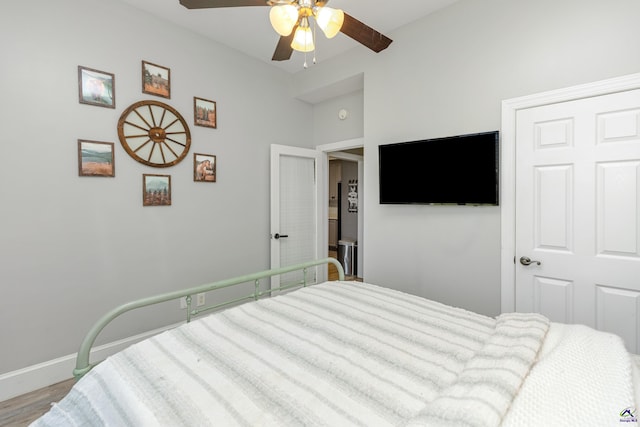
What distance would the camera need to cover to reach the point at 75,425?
81 centimetres

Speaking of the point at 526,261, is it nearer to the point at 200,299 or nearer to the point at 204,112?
the point at 200,299

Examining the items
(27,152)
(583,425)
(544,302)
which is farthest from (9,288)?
(544,302)

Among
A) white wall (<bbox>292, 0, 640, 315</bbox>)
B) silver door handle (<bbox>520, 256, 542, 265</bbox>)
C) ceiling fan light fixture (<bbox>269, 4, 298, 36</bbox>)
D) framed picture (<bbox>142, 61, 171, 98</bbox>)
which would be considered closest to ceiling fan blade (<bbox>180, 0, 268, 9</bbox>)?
ceiling fan light fixture (<bbox>269, 4, 298, 36</bbox>)

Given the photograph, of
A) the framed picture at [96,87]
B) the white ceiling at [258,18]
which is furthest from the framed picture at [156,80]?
the white ceiling at [258,18]

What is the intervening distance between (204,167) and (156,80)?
85 centimetres

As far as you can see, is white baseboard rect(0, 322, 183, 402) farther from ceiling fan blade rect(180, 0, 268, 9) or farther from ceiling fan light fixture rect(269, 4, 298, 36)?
ceiling fan light fixture rect(269, 4, 298, 36)

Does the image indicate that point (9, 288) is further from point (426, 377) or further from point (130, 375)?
point (426, 377)

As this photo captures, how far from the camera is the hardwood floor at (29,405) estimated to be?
69.5 inches

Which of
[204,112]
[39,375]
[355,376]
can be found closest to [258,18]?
[204,112]

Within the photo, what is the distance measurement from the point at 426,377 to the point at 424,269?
5.77ft

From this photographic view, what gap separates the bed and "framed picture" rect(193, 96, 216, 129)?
2.14 metres

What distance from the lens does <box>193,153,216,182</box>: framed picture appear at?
9.30 feet

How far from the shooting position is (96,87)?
2.26 meters

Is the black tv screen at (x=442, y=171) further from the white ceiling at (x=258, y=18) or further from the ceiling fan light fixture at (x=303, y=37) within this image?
the ceiling fan light fixture at (x=303, y=37)
